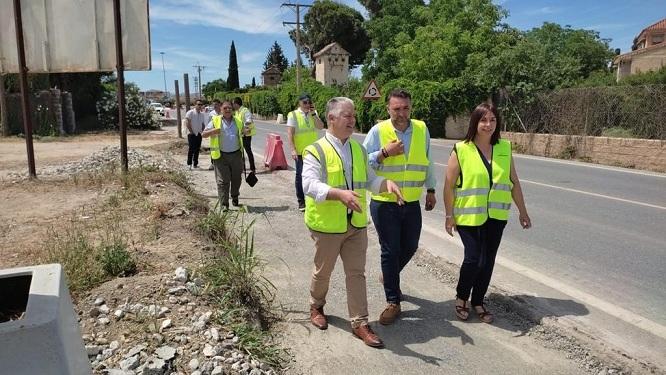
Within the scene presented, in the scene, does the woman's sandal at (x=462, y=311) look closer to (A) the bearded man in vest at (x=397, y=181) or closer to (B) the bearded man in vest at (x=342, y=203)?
(A) the bearded man in vest at (x=397, y=181)

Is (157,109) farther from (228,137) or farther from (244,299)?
(244,299)

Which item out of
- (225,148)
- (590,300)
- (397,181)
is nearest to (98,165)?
(225,148)

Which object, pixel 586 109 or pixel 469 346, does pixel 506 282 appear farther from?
pixel 586 109

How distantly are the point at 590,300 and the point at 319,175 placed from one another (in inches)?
105

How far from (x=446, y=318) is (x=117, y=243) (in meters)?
2.96

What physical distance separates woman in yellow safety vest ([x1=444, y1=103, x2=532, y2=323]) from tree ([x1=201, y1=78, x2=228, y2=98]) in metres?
95.9

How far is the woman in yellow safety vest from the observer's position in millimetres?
3959

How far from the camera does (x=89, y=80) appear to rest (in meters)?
31.5

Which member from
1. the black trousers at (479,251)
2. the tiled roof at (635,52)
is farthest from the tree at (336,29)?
the black trousers at (479,251)

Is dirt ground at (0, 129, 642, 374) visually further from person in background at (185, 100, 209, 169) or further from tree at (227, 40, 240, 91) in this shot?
tree at (227, 40, 240, 91)

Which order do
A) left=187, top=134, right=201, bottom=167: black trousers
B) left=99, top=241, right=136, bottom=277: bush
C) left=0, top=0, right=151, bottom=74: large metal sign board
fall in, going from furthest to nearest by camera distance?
1. left=187, top=134, right=201, bottom=167: black trousers
2. left=0, top=0, right=151, bottom=74: large metal sign board
3. left=99, top=241, right=136, bottom=277: bush

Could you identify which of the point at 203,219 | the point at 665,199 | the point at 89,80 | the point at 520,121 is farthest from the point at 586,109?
the point at 89,80

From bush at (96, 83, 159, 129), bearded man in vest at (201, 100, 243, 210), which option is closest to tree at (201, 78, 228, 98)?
bush at (96, 83, 159, 129)

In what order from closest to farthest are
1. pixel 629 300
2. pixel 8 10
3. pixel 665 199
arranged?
pixel 629 300 → pixel 665 199 → pixel 8 10
